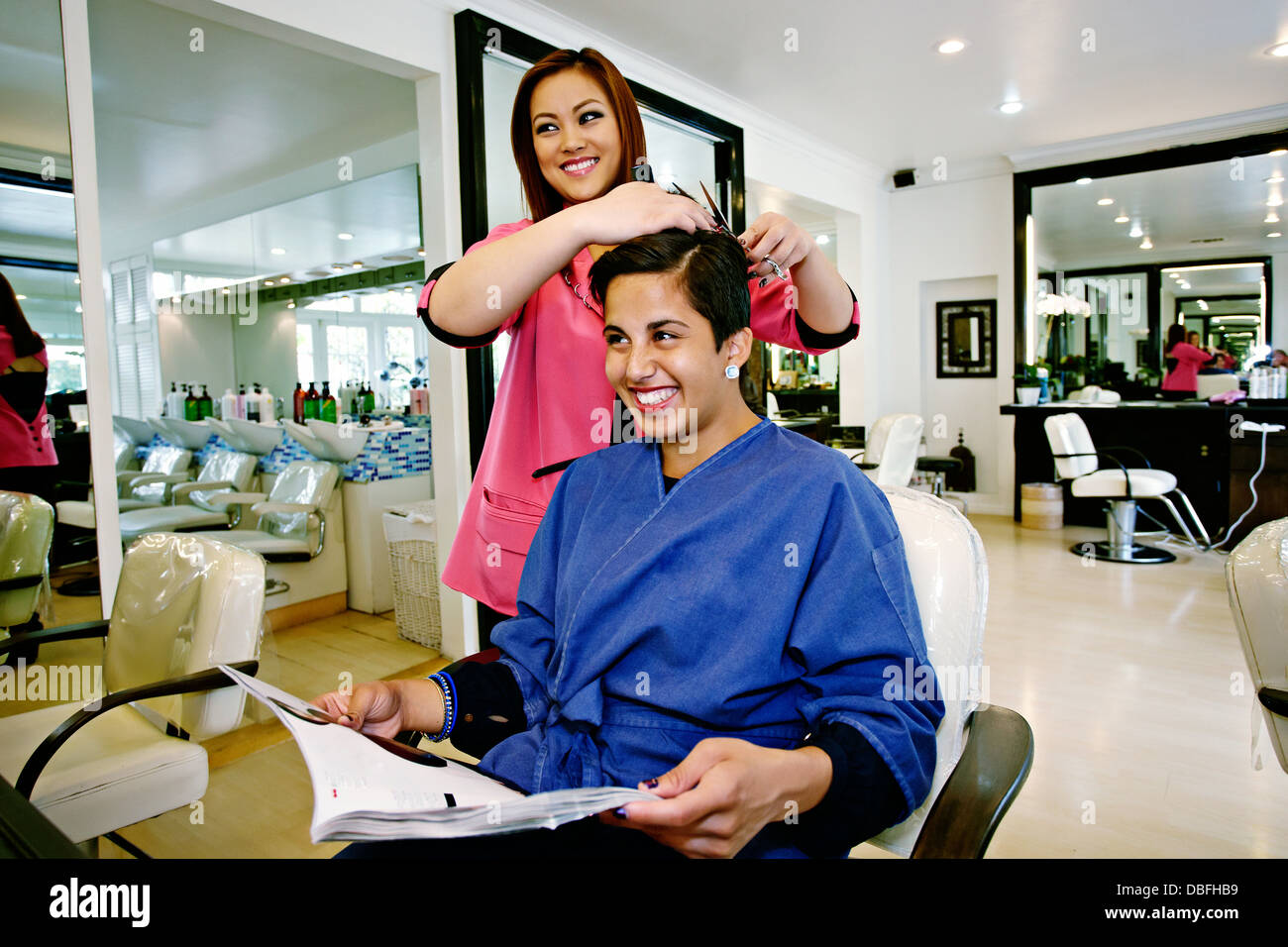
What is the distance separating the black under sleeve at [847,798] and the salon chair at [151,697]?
3.86 feet

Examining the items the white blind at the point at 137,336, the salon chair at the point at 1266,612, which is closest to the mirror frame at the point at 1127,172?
the salon chair at the point at 1266,612

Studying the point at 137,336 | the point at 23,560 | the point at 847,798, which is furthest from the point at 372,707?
the point at 137,336

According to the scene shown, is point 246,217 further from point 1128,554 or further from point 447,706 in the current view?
point 1128,554

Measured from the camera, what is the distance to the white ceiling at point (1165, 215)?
572cm

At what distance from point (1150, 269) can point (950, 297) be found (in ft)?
4.95

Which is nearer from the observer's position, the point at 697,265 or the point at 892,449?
the point at 697,265

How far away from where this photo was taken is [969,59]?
4352 millimetres

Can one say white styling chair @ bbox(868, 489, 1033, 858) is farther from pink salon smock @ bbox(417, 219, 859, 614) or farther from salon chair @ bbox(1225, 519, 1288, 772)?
salon chair @ bbox(1225, 519, 1288, 772)

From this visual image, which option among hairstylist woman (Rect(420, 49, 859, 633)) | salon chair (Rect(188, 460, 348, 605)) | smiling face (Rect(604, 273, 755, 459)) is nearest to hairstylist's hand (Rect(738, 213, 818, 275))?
hairstylist woman (Rect(420, 49, 859, 633))

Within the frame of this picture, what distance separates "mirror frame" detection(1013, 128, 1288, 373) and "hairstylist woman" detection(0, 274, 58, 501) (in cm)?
638

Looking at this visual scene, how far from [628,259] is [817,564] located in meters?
0.47

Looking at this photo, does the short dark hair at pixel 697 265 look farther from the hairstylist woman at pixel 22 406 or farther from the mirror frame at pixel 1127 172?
the mirror frame at pixel 1127 172

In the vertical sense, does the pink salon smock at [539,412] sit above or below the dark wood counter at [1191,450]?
above
